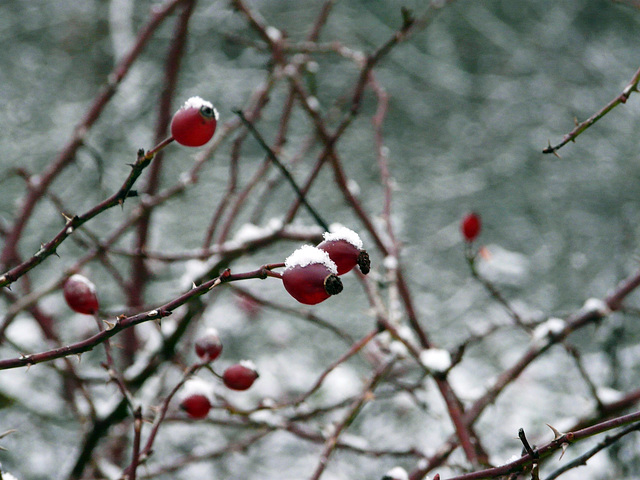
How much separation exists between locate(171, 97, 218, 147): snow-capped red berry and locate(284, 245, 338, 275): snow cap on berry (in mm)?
244

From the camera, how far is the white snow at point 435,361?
123cm

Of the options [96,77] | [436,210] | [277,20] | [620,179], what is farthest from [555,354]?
[96,77]

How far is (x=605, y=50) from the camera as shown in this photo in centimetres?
684

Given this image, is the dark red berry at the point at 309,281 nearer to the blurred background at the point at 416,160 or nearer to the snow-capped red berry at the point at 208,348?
the snow-capped red berry at the point at 208,348

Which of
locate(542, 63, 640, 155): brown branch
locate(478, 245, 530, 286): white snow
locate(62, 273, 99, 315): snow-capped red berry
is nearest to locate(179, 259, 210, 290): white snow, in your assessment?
locate(62, 273, 99, 315): snow-capped red berry

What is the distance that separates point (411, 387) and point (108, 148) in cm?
398

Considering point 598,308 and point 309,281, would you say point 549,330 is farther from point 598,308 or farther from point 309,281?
point 309,281

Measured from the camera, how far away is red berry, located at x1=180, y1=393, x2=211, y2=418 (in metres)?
1.04

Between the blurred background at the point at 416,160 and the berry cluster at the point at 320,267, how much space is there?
9.51 feet

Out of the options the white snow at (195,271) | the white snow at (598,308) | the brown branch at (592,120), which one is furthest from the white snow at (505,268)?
the brown branch at (592,120)

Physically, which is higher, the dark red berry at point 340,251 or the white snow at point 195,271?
the white snow at point 195,271

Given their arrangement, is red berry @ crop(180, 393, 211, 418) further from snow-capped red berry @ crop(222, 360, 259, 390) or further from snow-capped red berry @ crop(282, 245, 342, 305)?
snow-capped red berry @ crop(282, 245, 342, 305)

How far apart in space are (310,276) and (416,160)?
5976 millimetres

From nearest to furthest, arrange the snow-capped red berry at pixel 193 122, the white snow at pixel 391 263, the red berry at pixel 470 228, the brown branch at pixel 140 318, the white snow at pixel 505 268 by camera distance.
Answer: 1. the brown branch at pixel 140 318
2. the snow-capped red berry at pixel 193 122
3. the white snow at pixel 391 263
4. the red berry at pixel 470 228
5. the white snow at pixel 505 268
